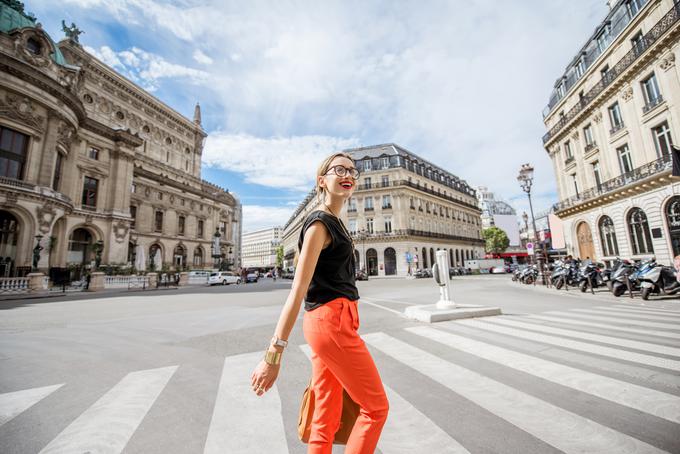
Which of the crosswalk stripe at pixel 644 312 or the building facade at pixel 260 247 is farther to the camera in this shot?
the building facade at pixel 260 247

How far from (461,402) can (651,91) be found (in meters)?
22.9

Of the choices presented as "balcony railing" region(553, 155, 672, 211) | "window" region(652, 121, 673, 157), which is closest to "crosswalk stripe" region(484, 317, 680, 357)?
"balcony railing" region(553, 155, 672, 211)

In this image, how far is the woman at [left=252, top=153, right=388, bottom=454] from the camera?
1.27 metres

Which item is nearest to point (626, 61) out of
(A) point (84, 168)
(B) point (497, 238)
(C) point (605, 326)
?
(C) point (605, 326)

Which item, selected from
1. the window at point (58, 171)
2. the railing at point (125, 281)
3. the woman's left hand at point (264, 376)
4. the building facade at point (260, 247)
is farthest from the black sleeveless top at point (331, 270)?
the building facade at point (260, 247)

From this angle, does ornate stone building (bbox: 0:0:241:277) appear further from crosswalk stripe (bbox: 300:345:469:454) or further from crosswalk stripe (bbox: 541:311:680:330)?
crosswalk stripe (bbox: 541:311:680:330)

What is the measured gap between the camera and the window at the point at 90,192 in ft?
89.5

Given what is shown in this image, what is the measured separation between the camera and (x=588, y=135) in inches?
A: 817

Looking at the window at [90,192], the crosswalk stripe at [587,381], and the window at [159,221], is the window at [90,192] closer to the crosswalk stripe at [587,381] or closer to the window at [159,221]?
the window at [159,221]

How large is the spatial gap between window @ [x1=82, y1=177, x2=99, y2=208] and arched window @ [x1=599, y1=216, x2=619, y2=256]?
4297cm

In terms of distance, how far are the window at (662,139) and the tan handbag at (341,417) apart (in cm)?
2201

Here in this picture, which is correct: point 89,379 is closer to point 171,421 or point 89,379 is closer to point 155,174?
point 171,421

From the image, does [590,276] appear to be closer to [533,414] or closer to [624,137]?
[533,414]

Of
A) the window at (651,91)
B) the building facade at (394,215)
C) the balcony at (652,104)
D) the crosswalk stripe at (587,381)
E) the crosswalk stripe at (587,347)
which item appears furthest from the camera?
the building facade at (394,215)
